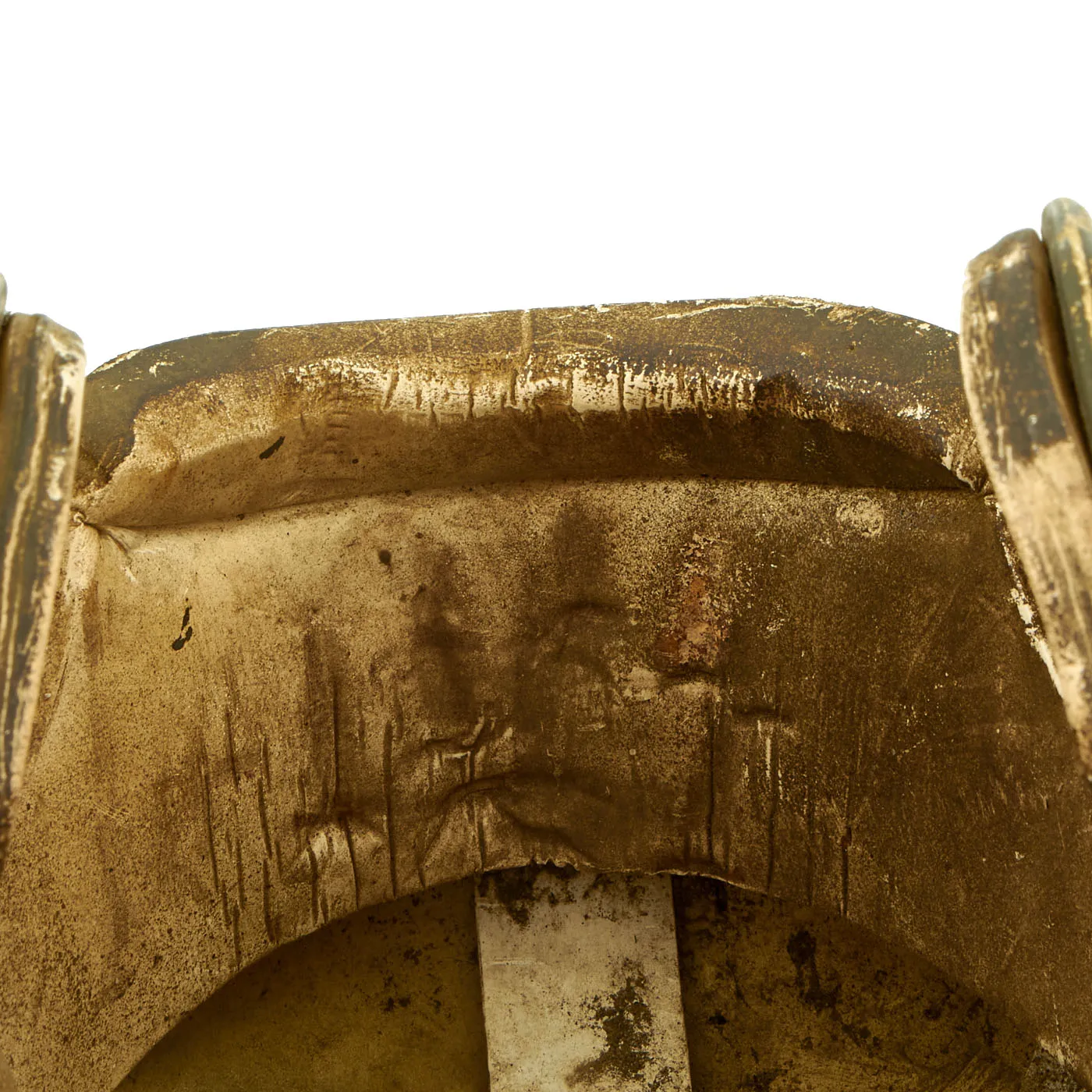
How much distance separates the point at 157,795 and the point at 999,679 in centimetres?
125

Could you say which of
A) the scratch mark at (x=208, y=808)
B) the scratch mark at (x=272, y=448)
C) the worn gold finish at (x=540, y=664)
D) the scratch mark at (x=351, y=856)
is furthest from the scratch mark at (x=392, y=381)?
the scratch mark at (x=351, y=856)

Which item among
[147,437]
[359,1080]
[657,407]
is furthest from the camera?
[359,1080]

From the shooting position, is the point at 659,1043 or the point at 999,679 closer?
the point at 999,679

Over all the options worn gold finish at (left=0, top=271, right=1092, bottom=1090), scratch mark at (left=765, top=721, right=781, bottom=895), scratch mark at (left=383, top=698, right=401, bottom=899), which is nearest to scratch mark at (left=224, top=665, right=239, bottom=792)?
worn gold finish at (left=0, top=271, right=1092, bottom=1090)

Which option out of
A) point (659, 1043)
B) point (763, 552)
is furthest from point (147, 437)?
point (659, 1043)

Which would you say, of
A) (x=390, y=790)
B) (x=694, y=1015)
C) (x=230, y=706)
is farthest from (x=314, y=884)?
(x=694, y=1015)

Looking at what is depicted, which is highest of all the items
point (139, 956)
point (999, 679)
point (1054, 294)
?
point (1054, 294)

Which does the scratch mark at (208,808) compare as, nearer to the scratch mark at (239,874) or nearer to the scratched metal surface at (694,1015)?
the scratch mark at (239,874)

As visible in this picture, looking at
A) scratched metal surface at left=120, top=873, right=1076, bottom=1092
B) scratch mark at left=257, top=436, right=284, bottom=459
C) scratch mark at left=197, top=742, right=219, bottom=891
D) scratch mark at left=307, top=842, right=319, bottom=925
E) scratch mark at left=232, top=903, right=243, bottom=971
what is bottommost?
scratched metal surface at left=120, top=873, right=1076, bottom=1092

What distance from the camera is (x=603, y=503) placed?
209cm

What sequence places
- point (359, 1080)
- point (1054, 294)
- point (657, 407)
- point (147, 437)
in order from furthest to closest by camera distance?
1. point (359, 1080)
2. point (657, 407)
3. point (147, 437)
4. point (1054, 294)

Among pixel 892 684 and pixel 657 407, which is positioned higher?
pixel 657 407

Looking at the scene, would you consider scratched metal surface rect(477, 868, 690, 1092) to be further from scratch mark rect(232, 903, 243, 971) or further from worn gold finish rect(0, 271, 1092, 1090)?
scratch mark rect(232, 903, 243, 971)

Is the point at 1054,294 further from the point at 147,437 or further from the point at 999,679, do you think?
the point at 147,437
